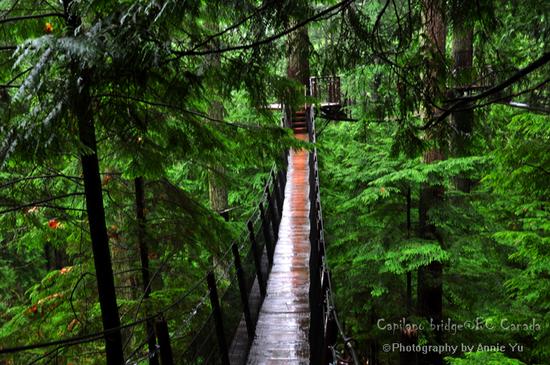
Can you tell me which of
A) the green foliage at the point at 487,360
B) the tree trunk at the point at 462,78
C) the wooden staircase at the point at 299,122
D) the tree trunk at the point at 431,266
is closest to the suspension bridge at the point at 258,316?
the green foliage at the point at 487,360

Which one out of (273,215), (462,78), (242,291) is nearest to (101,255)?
(242,291)

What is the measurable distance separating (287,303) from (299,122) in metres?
11.0

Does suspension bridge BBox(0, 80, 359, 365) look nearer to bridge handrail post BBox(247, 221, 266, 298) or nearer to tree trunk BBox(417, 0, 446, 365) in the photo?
bridge handrail post BBox(247, 221, 266, 298)

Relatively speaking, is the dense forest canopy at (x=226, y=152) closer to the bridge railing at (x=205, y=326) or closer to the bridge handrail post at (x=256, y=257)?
the bridge railing at (x=205, y=326)

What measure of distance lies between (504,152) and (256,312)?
3.48m

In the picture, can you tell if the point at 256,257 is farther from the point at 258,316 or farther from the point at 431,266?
the point at 431,266

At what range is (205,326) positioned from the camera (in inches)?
149

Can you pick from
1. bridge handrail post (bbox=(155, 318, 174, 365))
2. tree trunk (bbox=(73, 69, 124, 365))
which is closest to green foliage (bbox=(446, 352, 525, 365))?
bridge handrail post (bbox=(155, 318, 174, 365))

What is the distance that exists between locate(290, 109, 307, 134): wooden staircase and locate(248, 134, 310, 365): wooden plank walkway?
634cm

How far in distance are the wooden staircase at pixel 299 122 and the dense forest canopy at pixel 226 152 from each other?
6.23 metres

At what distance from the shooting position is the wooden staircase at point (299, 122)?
→ 15.9m

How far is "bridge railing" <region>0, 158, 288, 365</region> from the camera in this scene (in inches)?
118

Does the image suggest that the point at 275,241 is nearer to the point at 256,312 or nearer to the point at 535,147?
the point at 256,312

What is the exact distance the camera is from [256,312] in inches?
226
